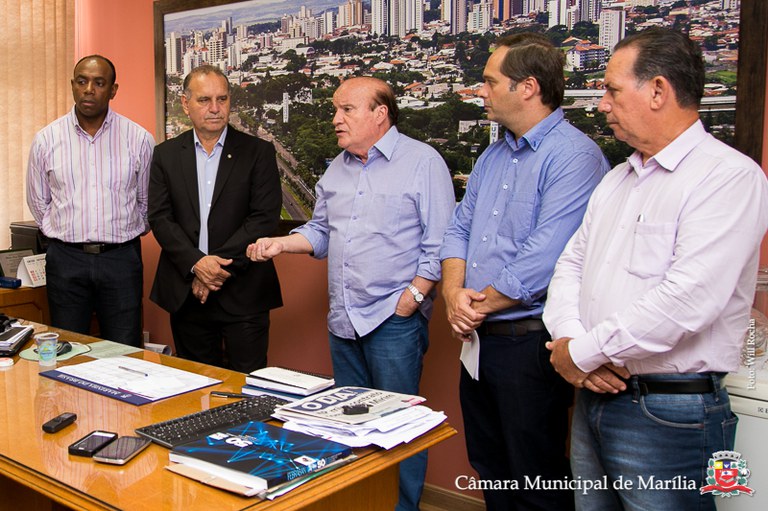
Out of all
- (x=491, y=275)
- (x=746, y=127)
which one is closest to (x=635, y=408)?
(x=491, y=275)

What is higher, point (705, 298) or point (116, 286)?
point (705, 298)

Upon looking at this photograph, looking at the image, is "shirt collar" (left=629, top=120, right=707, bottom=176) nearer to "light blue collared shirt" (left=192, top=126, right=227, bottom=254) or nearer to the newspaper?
the newspaper

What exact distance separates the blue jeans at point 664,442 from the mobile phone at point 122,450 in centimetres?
106

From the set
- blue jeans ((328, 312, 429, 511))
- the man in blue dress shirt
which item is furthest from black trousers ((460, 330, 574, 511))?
blue jeans ((328, 312, 429, 511))

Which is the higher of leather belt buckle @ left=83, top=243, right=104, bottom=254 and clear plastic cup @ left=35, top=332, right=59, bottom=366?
leather belt buckle @ left=83, top=243, right=104, bottom=254

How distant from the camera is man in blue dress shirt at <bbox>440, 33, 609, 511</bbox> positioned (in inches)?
83.5

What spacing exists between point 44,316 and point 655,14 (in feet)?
10.3

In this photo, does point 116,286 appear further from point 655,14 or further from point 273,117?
point 655,14

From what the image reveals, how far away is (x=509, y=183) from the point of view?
2234 mm

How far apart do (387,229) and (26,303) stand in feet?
7.05

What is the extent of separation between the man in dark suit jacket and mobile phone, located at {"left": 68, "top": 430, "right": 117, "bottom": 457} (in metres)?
1.39

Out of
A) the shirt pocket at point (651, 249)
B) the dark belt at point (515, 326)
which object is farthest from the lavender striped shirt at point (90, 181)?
the shirt pocket at point (651, 249)

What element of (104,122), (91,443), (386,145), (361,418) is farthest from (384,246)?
(104,122)

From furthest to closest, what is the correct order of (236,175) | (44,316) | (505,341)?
(44,316) → (236,175) → (505,341)
